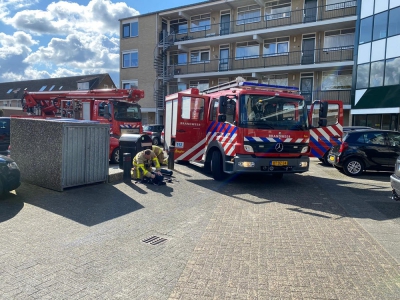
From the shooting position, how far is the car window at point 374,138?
1109 cm

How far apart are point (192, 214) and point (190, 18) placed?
2661cm

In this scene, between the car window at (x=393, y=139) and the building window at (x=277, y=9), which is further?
the building window at (x=277, y=9)

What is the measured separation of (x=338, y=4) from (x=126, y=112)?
17306mm

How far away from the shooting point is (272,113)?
8.52 m

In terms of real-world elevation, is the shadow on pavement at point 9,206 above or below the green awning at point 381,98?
below

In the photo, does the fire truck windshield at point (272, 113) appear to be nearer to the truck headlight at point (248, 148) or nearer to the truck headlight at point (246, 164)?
the truck headlight at point (248, 148)

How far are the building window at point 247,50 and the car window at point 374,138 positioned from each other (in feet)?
52.2

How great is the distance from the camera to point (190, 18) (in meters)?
29.3

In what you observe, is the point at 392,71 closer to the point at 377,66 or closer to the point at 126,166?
the point at 377,66

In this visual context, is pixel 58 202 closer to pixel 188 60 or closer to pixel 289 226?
pixel 289 226

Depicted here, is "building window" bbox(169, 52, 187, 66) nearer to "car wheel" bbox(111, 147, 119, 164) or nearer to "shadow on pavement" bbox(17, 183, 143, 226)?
"car wheel" bbox(111, 147, 119, 164)

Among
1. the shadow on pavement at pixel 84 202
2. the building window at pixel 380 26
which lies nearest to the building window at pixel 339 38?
the building window at pixel 380 26

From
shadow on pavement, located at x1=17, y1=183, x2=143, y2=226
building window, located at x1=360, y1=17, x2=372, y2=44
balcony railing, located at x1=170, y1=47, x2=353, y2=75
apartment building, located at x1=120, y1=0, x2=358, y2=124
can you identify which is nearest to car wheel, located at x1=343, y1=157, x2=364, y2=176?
shadow on pavement, located at x1=17, y1=183, x2=143, y2=226

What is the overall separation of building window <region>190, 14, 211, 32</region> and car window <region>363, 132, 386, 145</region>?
20182 mm
